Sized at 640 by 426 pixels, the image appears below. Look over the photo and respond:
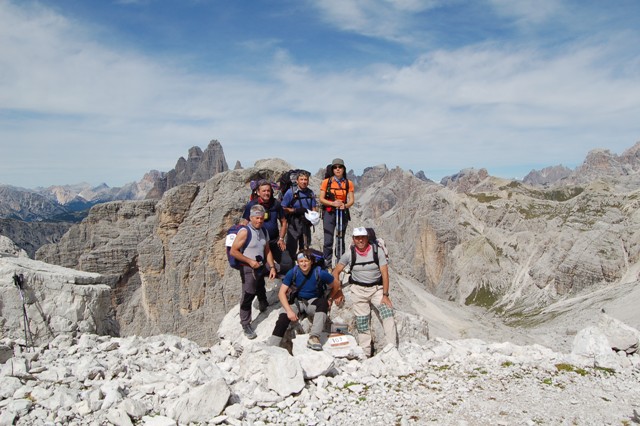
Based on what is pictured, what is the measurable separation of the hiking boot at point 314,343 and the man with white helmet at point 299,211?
4.19m

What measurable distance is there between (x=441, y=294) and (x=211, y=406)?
513ft

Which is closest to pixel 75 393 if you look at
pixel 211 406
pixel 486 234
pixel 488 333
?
pixel 211 406

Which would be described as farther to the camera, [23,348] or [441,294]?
[441,294]

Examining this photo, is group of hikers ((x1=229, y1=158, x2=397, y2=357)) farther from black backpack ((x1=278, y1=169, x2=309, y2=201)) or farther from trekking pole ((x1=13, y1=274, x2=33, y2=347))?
trekking pole ((x1=13, y1=274, x2=33, y2=347))

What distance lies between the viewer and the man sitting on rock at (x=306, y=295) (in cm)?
1198

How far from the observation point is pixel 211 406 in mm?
8523

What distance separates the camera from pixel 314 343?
449 inches

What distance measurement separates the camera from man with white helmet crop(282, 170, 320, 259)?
1468 cm

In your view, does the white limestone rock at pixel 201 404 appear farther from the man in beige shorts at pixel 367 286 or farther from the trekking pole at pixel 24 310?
the trekking pole at pixel 24 310

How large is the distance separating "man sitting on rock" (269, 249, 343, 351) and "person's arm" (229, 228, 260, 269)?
1065mm

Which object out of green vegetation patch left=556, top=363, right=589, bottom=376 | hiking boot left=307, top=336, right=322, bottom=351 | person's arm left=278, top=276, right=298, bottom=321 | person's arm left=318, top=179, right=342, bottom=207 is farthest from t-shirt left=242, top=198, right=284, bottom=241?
green vegetation patch left=556, top=363, right=589, bottom=376

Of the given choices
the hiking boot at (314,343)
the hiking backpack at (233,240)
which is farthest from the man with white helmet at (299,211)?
the hiking boot at (314,343)

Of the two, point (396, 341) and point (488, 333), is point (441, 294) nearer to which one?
point (488, 333)

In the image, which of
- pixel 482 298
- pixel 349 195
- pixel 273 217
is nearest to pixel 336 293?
pixel 273 217
